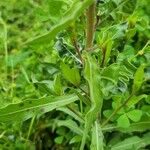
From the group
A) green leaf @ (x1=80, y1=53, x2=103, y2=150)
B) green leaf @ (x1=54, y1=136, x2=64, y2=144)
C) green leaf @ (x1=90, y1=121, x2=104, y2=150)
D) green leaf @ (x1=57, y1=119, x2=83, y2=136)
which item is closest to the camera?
green leaf @ (x1=80, y1=53, x2=103, y2=150)

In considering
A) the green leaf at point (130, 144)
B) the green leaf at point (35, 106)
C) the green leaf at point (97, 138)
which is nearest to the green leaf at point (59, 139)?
the green leaf at point (130, 144)

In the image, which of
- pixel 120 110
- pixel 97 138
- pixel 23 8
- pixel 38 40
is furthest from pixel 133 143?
pixel 23 8

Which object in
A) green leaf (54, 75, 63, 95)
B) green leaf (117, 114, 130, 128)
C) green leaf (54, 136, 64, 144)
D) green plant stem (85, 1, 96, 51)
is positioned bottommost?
green leaf (54, 136, 64, 144)

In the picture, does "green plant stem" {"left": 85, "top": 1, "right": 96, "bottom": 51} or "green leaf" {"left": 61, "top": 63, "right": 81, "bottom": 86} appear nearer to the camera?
"green plant stem" {"left": 85, "top": 1, "right": 96, "bottom": 51}

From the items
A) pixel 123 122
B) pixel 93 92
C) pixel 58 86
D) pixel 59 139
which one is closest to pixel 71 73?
pixel 58 86

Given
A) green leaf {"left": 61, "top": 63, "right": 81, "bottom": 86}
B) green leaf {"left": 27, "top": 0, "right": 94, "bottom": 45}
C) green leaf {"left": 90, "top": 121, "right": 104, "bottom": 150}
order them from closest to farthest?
green leaf {"left": 27, "top": 0, "right": 94, "bottom": 45}, green leaf {"left": 61, "top": 63, "right": 81, "bottom": 86}, green leaf {"left": 90, "top": 121, "right": 104, "bottom": 150}

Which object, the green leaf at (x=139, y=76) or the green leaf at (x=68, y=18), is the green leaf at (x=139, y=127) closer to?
the green leaf at (x=139, y=76)

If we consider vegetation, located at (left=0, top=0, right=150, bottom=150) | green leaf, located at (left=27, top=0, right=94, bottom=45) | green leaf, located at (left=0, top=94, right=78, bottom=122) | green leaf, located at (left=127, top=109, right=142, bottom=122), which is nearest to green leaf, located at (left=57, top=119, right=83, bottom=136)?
vegetation, located at (left=0, top=0, right=150, bottom=150)

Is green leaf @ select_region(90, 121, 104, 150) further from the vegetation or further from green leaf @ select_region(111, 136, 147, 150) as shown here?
green leaf @ select_region(111, 136, 147, 150)
